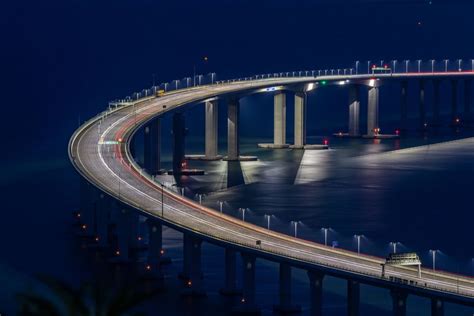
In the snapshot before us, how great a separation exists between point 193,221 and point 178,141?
45.6 m

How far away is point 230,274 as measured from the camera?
139ft

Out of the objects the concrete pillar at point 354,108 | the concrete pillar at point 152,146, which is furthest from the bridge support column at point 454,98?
the concrete pillar at point 152,146

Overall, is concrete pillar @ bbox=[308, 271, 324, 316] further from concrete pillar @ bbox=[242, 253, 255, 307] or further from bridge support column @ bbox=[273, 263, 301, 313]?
concrete pillar @ bbox=[242, 253, 255, 307]

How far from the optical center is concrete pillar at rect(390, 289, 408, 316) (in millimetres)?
33688

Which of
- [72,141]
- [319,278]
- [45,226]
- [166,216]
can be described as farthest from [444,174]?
[319,278]

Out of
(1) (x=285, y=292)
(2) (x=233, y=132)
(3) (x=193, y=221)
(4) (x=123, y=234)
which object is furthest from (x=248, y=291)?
(2) (x=233, y=132)

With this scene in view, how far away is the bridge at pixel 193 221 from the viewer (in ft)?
116

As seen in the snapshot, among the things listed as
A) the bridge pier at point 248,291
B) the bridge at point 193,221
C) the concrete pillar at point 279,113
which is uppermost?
the concrete pillar at point 279,113

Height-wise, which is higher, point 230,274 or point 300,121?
point 300,121

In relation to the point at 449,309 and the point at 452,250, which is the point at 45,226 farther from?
the point at 449,309

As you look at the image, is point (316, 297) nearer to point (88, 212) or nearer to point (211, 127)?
point (88, 212)

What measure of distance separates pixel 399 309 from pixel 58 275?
18318 mm

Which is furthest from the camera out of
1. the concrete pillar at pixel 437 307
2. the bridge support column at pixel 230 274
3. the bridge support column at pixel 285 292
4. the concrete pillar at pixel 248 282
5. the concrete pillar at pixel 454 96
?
the concrete pillar at pixel 454 96

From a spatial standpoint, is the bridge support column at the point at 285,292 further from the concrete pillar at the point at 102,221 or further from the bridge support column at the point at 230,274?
the concrete pillar at the point at 102,221
